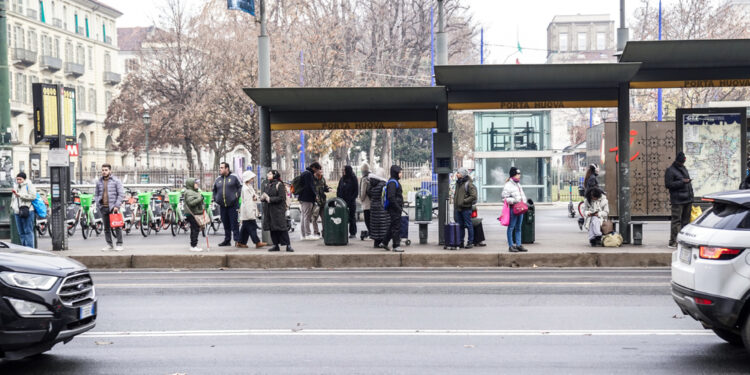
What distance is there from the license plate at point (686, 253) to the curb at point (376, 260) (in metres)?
7.40

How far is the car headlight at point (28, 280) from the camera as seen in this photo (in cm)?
606

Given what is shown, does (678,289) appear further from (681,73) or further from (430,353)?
(681,73)

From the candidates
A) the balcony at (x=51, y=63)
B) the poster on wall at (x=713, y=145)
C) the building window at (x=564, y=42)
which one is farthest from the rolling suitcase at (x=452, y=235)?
→ the building window at (x=564, y=42)

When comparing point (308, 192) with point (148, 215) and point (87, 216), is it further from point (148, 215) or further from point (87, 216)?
point (87, 216)

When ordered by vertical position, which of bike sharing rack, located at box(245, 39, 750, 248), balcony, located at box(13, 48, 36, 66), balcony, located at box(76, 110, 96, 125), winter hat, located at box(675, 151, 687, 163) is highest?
balcony, located at box(13, 48, 36, 66)

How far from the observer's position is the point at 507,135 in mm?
33438

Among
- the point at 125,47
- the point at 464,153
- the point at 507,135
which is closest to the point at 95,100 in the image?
the point at 125,47

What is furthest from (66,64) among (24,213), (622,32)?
(622,32)

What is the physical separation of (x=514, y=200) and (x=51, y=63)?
7015 cm

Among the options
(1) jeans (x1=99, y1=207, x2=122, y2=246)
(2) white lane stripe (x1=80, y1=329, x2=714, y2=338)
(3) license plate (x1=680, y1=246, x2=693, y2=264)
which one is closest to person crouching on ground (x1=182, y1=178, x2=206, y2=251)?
(1) jeans (x1=99, y1=207, x2=122, y2=246)

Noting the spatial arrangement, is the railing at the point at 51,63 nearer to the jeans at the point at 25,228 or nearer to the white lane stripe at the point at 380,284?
the jeans at the point at 25,228

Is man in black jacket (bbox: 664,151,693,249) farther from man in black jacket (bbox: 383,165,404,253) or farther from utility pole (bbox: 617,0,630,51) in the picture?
man in black jacket (bbox: 383,165,404,253)

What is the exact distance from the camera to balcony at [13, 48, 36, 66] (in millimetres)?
69875

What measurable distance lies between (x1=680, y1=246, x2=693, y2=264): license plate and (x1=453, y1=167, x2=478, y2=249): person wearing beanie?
813 centimetres
